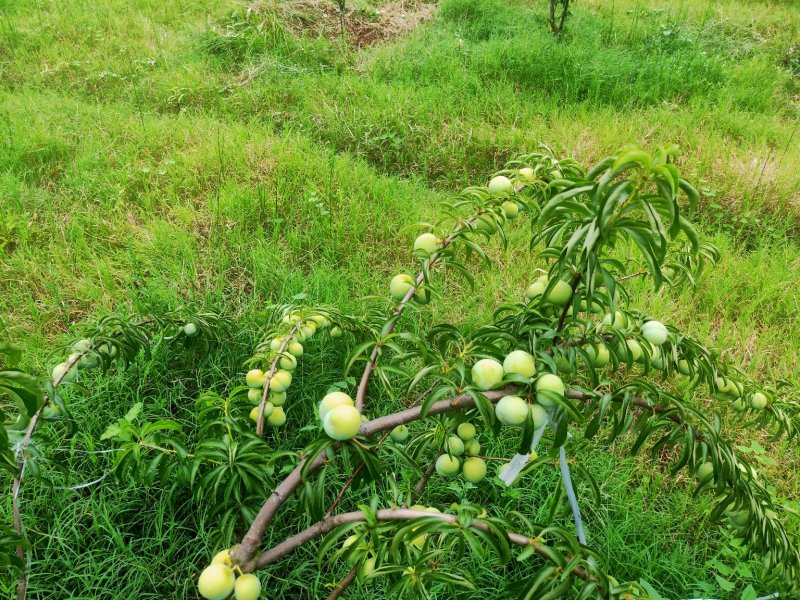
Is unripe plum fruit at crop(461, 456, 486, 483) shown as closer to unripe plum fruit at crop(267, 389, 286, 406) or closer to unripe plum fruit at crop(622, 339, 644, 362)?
unripe plum fruit at crop(622, 339, 644, 362)

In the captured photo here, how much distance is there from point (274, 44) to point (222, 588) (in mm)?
4820

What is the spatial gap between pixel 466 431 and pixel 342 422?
0.32m

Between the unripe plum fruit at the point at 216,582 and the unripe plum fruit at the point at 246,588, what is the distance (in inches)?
0.6

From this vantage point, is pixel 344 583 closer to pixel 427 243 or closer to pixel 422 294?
pixel 422 294

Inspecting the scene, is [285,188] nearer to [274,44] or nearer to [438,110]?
[438,110]

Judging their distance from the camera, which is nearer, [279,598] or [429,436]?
[429,436]

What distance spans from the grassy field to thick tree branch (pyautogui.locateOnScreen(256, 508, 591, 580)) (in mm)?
217

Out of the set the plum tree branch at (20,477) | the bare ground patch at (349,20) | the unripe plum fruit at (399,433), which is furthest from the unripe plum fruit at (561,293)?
the bare ground patch at (349,20)

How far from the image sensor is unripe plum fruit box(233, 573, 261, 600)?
36.0 inches

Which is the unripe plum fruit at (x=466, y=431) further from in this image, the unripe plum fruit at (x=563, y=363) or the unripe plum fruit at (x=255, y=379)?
the unripe plum fruit at (x=255, y=379)

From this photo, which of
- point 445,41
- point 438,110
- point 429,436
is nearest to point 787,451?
point 429,436

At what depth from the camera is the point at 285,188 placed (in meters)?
3.04

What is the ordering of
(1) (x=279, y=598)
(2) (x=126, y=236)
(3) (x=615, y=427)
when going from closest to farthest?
1. (3) (x=615, y=427)
2. (1) (x=279, y=598)
3. (2) (x=126, y=236)

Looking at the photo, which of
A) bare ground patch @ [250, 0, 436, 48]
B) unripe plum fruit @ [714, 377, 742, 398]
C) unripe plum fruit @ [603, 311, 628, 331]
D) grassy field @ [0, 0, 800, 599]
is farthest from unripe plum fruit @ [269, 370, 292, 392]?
bare ground patch @ [250, 0, 436, 48]
